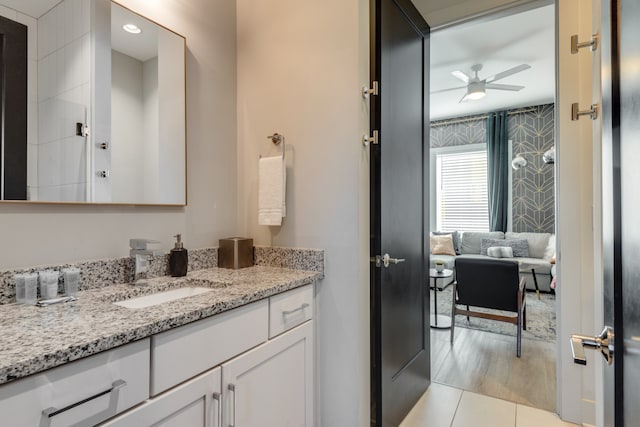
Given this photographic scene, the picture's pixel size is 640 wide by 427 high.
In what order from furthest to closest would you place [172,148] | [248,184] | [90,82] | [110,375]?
1. [248,184]
2. [172,148]
3. [90,82]
4. [110,375]

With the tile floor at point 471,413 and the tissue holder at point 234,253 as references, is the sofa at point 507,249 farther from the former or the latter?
the tissue holder at point 234,253

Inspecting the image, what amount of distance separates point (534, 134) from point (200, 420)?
21.0 ft

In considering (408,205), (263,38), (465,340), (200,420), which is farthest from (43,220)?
(465,340)

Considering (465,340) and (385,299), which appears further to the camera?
(465,340)

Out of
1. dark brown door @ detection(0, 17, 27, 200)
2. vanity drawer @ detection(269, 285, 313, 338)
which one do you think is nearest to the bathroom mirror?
dark brown door @ detection(0, 17, 27, 200)

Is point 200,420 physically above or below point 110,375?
below

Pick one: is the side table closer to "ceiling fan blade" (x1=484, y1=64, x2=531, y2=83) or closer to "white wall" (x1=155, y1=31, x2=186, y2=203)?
"ceiling fan blade" (x1=484, y1=64, x2=531, y2=83)

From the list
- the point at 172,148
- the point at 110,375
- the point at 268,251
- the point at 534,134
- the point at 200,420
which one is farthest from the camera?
the point at 534,134

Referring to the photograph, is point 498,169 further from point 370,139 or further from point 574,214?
point 370,139

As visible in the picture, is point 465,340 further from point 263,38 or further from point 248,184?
point 263,38

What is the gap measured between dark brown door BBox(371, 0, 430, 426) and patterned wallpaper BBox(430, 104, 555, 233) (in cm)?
439

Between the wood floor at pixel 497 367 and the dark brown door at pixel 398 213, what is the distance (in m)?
0.38

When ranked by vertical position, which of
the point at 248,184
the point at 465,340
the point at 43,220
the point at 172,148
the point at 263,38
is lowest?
the point at 465,340

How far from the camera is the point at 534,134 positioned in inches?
219
